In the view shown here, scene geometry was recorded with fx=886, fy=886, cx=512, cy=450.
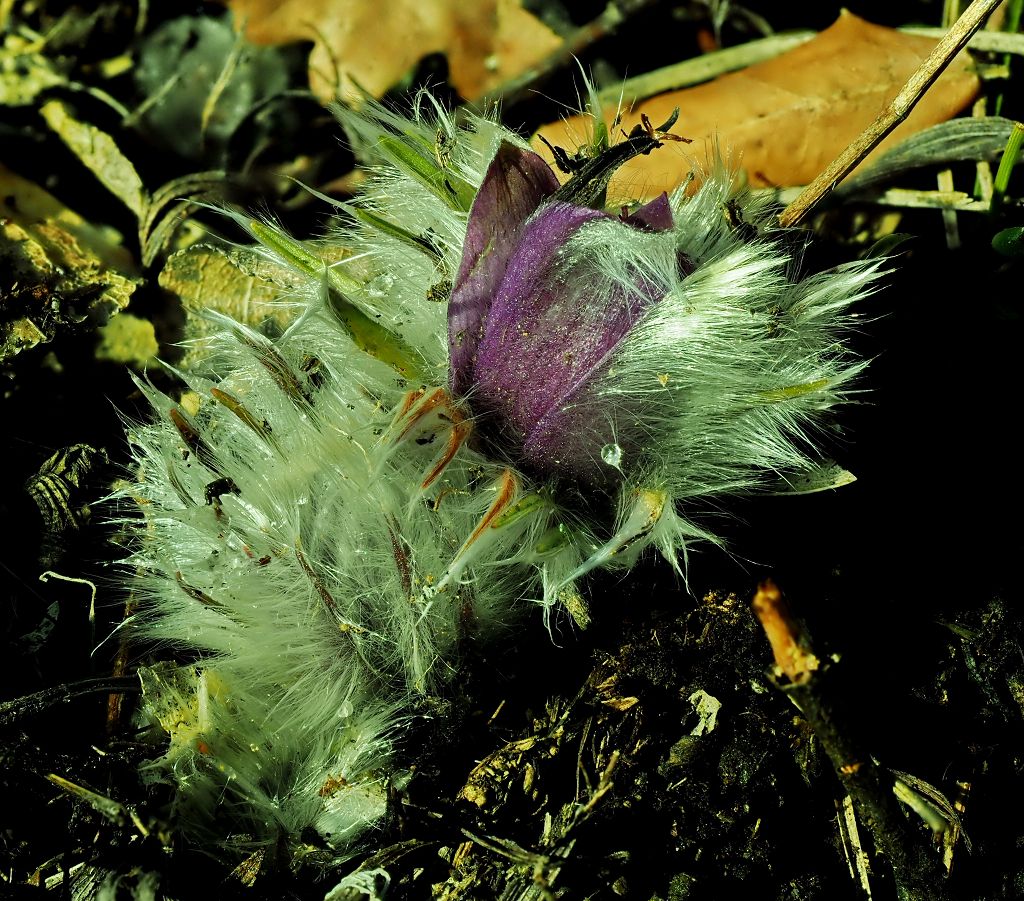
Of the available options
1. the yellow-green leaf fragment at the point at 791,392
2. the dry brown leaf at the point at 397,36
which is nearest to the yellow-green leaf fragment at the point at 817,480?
the yellow-green leaf fragment at the point at 791,392

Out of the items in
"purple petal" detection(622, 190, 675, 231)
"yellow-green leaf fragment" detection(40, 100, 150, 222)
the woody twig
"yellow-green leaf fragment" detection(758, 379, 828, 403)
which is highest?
"yellow-green leaf fragment" detection(40, 100, 150, 222)

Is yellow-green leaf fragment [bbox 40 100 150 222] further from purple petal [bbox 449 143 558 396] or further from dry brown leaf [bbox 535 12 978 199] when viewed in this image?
purple petal [bbox 449 143 558 396]

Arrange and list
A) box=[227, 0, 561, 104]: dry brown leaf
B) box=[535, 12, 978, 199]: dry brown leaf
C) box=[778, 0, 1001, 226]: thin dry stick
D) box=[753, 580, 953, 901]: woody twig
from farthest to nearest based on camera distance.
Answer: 1. box=[227, 0, 561, 104]: dry brown leaf
2. box=[535, 12, 978, 199]: dry brown leaf
3. box=[778, 0, 1001, 226]: thin dry stick
4. box=[753, 580, 953, 901]: woody twig

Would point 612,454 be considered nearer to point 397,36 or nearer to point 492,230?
point 492,230

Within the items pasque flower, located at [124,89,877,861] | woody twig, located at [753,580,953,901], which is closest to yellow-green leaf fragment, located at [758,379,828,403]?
pasque flower, located at [124,89,877,861]

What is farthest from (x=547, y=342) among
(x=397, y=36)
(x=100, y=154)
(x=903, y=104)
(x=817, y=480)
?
(x=100, y=154)

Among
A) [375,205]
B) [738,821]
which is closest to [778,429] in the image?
[738,821]

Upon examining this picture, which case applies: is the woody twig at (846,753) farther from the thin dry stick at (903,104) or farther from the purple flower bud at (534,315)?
the thin dry stick at (903,104)
